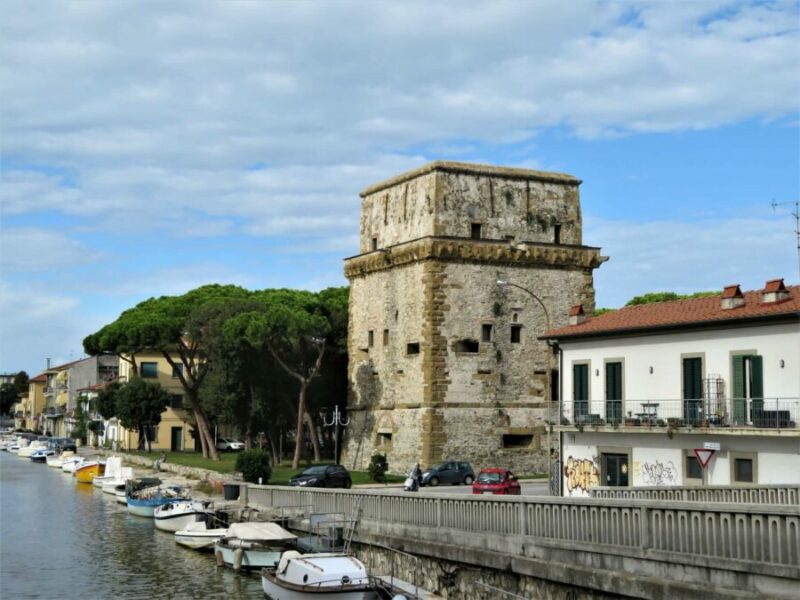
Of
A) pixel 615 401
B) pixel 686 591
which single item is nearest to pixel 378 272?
pixel 615 401

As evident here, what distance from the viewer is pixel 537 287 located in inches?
2298

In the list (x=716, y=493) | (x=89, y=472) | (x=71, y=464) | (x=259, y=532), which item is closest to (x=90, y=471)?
(x=89, y=472)

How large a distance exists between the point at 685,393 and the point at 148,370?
7286cm

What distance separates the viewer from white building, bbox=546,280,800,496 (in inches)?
1185

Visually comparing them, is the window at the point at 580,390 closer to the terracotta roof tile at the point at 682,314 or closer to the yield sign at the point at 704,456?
the terracotta roof tile at the point at 682,314

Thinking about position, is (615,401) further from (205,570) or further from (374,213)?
(374,213)

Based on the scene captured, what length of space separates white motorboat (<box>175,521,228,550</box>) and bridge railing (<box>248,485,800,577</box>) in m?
11.0

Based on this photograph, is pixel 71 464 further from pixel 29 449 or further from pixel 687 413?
pixel 687 413

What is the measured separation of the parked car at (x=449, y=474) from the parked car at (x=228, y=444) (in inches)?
1809

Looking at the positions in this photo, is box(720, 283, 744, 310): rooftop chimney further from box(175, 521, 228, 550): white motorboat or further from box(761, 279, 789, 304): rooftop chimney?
box(175, 521, 228, 550): white motorboat

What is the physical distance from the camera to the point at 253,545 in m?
32.8

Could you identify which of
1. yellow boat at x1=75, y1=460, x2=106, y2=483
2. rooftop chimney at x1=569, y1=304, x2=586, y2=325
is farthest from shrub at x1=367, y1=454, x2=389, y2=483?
yellow boat at x1=75, y1=460, x2=106, y2=483

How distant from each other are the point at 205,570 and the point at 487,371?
26.0 m

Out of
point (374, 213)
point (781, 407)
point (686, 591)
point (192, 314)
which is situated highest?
point (374, 213)
